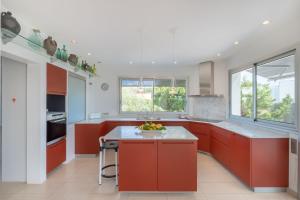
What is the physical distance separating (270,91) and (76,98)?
4.30 metres

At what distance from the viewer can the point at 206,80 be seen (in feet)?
18.7

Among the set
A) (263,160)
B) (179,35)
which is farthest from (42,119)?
(263,160)

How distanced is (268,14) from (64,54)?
3.46m

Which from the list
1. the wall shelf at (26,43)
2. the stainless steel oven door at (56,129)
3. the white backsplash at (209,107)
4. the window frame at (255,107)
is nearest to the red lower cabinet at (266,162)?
the window frame at (255,107)

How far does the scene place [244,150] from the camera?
3.28m

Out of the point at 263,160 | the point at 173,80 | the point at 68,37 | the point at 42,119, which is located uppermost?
the point at 68,37

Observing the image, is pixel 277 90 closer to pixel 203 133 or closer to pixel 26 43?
pixel 203 133

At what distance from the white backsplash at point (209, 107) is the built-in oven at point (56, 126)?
378cm

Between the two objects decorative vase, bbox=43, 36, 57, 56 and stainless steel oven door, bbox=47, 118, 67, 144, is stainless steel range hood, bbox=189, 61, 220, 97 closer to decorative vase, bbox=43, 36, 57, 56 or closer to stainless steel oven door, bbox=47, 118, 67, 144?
stainless steel oven door, bbox=47, 118, 67, 144

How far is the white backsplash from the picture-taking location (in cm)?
564

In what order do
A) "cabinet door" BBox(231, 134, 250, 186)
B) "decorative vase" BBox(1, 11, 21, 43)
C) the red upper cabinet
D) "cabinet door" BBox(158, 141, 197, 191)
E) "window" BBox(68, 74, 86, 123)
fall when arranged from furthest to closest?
"window" BBox(68, 74, 86, 123)
the red upper cabinet
"cabinet door" BBox(231, 134, 250, 186)
"cabinet door" BBox(158, 141, 197, 191)
"decorative vase" BBox(1, 11, 21, 43)

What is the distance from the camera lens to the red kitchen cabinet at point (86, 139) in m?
5.00

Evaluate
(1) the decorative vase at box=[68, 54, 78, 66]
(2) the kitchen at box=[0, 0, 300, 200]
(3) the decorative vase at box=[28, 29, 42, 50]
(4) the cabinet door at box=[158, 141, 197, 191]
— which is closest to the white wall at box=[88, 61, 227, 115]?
(2) the kitchen at box=[0, 0, 300, 200]

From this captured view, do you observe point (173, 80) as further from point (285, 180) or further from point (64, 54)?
point (285, 180)
